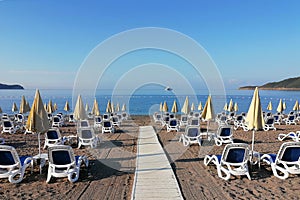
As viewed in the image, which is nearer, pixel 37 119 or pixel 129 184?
pixel 129 184

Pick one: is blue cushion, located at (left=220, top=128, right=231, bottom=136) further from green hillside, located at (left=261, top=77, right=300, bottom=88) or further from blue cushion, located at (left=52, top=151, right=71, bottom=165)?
green hillside, located at (left=261, top=77, right=300, bottom=88)

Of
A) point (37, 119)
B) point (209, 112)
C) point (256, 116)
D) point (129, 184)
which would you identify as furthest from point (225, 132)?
point (37, 119)

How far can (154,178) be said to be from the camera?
4809 mm

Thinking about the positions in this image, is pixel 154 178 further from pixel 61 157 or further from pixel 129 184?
pixel 61 157

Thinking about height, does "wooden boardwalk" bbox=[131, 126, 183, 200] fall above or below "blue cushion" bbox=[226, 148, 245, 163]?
below

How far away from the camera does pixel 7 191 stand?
168 inches

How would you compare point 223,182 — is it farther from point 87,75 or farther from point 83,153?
point 87,75

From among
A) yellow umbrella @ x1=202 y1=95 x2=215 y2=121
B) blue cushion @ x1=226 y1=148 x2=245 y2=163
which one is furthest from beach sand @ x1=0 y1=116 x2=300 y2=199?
yellow umbrella @ x1=202 y1=95 x2=215 y2=121

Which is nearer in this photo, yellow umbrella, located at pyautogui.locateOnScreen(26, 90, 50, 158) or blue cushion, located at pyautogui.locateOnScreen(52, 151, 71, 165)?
blue cushion, located at pyautogui.locateOnScreen(52, 151, 71, 165)

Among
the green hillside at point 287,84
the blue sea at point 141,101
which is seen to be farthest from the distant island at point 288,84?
the blue sea at point 141,101

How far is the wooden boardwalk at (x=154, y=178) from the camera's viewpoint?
4020mm

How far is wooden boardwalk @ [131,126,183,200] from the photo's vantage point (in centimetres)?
402

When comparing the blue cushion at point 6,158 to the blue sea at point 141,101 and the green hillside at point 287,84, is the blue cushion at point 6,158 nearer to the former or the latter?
the blue sea at point 141,101

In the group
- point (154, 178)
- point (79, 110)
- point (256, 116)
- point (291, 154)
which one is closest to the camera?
point (154, 178)
